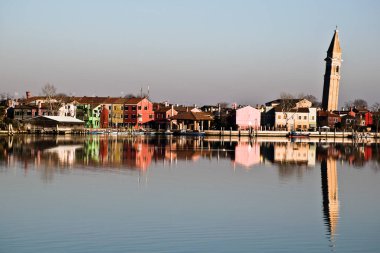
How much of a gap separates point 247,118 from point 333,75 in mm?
27674

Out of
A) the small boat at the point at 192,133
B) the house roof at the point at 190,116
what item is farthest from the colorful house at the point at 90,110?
the small boat at the point at 192,133

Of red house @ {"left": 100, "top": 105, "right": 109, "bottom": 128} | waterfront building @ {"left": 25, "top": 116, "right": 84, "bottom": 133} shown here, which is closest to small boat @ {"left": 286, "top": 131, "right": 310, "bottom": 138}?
red house @ {"left": 100, "top": 105, "right": 109, "bottom": 128}

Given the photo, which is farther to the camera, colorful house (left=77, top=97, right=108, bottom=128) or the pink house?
the pink house

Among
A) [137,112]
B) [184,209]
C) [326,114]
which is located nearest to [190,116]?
[137,112]

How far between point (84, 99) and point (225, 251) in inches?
3767

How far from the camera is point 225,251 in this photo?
537 inches

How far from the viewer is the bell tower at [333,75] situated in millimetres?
122562

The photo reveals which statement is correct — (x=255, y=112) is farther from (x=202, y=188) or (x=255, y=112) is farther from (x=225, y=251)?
(x=225, y=251)

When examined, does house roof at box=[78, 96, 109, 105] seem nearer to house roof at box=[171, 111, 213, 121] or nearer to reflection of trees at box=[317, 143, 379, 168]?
house roof at box=[171, 111, 213, 121]

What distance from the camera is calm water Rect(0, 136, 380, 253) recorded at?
14.4 metres

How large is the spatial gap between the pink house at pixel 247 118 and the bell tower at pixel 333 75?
899 inches

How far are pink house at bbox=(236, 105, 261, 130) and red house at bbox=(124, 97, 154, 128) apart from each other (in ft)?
51.3

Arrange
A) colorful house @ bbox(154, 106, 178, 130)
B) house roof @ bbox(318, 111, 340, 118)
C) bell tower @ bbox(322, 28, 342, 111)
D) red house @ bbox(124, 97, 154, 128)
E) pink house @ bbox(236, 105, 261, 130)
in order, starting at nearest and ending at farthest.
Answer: red house @ bbox(124, 97, 154, 128)
pink house @ bbox(236, 105, 261, 130)
colorful house @ bbox(154, 106, 178, 130)
house roof @ bbox(318, 111, 340, 118)
bell tower @ bbox(322, 28, 342, 111)

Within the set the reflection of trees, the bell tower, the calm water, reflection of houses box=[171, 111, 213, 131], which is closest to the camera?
the calm water
